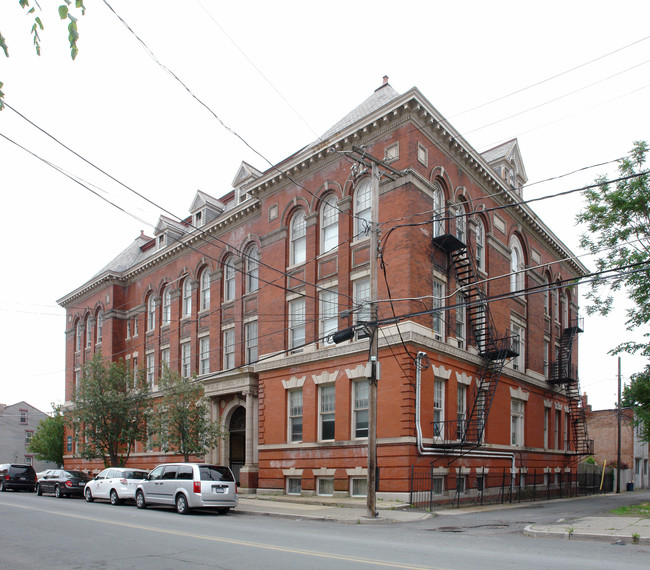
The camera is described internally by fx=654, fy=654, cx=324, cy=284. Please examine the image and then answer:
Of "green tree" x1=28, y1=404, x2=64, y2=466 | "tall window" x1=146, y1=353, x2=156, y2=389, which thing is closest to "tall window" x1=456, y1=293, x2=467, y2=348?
"tall window" x1=146, y1=353, x2=156, y2=389

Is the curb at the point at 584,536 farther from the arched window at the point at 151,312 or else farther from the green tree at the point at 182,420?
the arched window at the point at 151,312

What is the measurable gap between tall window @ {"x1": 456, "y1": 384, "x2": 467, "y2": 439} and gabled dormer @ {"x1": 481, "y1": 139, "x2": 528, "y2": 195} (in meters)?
11.9

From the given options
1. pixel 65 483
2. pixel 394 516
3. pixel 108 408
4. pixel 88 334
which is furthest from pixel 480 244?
pixel 88 334

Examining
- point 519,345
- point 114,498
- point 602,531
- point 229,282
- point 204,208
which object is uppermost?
point 204,208

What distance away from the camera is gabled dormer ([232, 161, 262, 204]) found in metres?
36.4

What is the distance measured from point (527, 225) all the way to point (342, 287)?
14.6m

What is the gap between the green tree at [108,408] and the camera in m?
34.7

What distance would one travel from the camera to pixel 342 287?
27000mm

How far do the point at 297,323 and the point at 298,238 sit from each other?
13.0 ft

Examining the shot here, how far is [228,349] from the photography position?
3453 centimetres

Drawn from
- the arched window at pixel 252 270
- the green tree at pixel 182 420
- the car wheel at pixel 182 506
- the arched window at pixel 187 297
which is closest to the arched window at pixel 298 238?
the arched window at pixel 252 270

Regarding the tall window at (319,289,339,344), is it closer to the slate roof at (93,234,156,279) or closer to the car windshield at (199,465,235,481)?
the car windshield at (199,465,235,481)

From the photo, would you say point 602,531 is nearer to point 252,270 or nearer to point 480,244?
point 480,244

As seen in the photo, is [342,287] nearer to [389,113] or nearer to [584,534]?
[389,113]
